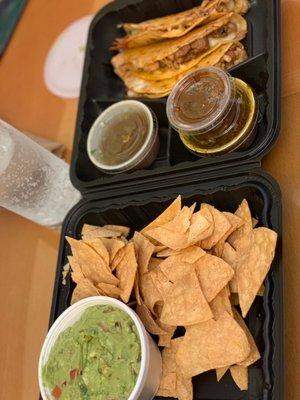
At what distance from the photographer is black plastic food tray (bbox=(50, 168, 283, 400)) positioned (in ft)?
3.43

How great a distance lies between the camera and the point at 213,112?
126 cm

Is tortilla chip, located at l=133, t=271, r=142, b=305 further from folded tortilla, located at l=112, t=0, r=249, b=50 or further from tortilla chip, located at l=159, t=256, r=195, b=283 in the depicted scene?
folded tortilla, located at l=112, t=0, r=249, b=50

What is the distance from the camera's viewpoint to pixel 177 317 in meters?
1.11

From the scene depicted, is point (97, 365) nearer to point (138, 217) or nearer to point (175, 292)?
point (175, 292)

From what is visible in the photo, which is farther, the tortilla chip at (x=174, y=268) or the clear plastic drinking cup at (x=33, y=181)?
the clear plastic drinking cup at (x=33, y=181)

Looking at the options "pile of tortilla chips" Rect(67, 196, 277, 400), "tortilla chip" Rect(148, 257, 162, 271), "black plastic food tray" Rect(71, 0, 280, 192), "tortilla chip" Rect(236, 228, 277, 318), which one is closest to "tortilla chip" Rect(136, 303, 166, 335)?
"pile of tortilla chips" Rect(67, 196, 277, 400)

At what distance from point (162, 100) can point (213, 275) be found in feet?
2.07

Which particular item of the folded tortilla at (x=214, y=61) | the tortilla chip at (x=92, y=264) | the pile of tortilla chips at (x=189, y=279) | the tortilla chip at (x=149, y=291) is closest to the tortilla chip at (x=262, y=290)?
the pile of tortilla chips at (x=189, y=279)

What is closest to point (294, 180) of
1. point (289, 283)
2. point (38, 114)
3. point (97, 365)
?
point (289, 283)

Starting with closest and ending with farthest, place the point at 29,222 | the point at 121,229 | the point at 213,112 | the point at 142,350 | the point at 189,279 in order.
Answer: the point at 142,350 < the point at 189,279 < the point at 213,112 < the point at 121,229 < the point at 29,222

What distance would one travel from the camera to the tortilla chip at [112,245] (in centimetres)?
126

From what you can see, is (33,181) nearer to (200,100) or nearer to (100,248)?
(100,248)

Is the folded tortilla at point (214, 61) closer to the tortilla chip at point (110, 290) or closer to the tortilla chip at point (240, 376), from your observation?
the tortilla chip at point (110, 290)

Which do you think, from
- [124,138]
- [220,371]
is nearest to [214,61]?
[124,138]
